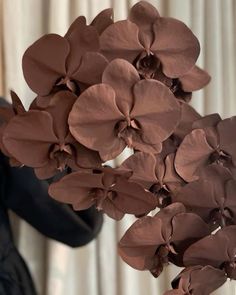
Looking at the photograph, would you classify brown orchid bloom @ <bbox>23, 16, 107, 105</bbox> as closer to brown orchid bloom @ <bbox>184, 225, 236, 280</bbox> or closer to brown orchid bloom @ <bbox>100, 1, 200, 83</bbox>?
brown orchid bloom @ <bbox>100, 1, 200, 83</bbox>

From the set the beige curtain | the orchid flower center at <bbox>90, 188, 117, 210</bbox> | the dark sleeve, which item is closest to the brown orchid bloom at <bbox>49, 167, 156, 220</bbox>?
the orchid flower center at <bbox>90, 188, 117, 210</bbox>

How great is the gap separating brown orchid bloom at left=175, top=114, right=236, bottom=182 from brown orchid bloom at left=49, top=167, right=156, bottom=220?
0.20 ft

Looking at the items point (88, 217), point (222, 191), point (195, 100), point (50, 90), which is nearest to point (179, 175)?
point (222, 191)

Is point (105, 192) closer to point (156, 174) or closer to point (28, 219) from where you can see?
point (156, 174)

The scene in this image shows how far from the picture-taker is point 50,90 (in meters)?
0.42

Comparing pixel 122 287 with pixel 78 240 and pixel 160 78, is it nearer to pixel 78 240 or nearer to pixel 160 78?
pixel 78 240

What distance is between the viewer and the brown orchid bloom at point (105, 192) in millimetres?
407

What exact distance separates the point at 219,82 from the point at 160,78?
760 mm

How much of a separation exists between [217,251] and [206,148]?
0.09 m

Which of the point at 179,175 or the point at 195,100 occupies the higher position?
the point at 179,175

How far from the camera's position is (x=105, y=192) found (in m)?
0.42

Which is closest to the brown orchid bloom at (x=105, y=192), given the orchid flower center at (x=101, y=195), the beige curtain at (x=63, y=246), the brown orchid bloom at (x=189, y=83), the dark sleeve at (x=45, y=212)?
the orchid flower center at (x=101, y=195)

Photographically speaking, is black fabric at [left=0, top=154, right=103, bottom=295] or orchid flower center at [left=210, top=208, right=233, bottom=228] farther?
black fabric at [left=0, top=154, right=103, bottom=295]

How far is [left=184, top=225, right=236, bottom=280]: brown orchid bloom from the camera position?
1.47 feet
